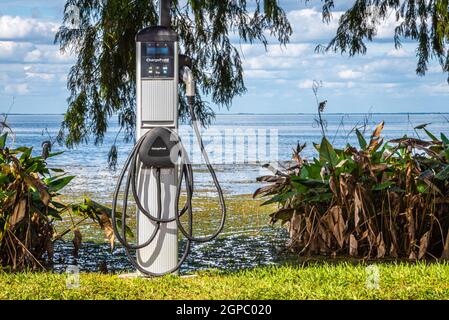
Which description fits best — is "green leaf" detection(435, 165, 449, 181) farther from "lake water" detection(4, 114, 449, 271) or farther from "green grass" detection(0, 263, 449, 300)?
"green grass" detection(0, 263, 449, 300)

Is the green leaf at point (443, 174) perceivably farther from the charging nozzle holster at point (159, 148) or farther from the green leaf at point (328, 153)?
the charging nozzle holster at point (159, 148)

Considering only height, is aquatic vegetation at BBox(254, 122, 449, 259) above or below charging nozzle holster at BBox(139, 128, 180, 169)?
below

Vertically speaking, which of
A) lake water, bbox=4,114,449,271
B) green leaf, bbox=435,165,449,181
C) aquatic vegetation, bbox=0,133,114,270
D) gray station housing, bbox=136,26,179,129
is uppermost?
gray station housing, bbox=136,26,179,129

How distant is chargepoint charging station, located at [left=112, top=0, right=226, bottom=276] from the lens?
4.73 meters

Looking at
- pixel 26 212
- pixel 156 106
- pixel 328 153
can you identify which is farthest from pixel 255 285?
pixel 328 153

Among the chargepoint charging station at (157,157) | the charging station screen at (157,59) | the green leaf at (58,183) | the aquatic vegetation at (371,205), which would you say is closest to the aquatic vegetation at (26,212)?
the green leaf at (58,183)

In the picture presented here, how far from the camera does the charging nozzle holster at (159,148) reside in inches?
186

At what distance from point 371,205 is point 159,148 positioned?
1833mm

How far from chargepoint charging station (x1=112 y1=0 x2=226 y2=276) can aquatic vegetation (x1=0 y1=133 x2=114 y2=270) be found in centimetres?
79

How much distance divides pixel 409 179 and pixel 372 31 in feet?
10.9

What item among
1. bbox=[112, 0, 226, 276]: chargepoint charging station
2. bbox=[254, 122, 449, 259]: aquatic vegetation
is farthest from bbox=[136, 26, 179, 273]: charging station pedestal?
bbox=[254, 122, 449, 259]: aquatic vegetation

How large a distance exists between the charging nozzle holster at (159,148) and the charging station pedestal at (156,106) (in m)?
0.06

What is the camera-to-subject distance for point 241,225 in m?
7.74
